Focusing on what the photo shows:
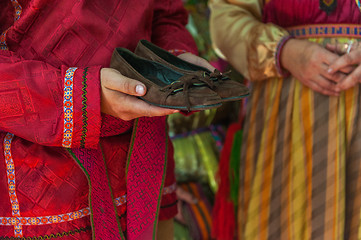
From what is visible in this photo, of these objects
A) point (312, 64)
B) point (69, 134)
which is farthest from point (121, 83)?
point (312, 64)

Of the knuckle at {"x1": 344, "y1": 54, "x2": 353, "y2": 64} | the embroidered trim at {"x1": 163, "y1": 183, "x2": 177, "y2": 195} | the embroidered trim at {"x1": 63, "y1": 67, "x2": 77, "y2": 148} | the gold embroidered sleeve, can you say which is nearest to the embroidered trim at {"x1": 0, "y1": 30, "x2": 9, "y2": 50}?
the embroidered trim at {"x1": 63, "y1": 67, "x2": 77, "y2": 148}

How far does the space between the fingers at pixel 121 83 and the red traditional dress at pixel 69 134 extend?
19mm

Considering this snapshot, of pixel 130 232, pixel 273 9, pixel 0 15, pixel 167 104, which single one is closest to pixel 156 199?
pixel 130 232

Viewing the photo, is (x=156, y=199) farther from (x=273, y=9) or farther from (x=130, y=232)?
(x=273, y=9)

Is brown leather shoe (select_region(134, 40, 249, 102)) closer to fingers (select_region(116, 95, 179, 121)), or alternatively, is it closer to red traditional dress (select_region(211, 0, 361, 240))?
fingers (select_region(116, 95, 179, 121))

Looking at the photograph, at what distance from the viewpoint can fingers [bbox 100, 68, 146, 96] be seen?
657 mm

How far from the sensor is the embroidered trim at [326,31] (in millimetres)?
1025

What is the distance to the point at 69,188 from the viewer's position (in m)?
0.76

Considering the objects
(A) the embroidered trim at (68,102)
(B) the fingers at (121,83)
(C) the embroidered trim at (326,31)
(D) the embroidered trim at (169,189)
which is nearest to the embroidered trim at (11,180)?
(A) the embroidered trim at (68,102)

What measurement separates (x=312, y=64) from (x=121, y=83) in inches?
22.2

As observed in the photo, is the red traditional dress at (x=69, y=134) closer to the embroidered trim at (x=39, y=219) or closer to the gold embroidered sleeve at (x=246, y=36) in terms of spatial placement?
the embroidered trim at (x=39, y=219)

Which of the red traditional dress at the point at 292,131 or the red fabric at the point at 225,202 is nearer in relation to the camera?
the red traditional dress at the point at 292,131

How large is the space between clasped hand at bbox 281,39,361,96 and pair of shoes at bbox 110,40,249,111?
0.37m

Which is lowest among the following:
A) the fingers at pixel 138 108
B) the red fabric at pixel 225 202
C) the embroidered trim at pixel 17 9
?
the red fabric at pixel 225 202
